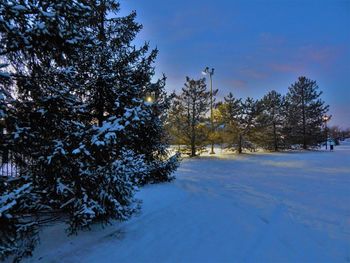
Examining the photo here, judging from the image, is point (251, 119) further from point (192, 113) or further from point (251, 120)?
point (192, 113)

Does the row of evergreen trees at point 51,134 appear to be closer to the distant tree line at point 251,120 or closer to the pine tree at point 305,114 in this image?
the distant tree line at point 251,120

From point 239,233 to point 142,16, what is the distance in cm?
757

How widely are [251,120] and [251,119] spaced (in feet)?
0.31

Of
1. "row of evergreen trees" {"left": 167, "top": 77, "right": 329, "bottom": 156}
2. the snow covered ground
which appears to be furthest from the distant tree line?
the snow covered ground

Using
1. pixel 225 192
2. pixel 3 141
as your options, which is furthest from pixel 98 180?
pixel 225 192

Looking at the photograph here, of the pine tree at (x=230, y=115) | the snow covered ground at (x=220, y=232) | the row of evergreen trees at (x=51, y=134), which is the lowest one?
the snow covered ground at (x=220, y=232)

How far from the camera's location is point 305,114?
29.4 m

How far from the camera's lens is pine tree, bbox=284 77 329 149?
28672mm

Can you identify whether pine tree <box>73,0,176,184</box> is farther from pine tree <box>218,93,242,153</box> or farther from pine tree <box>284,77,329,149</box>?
pine tree <box>284,77,329,149</box>

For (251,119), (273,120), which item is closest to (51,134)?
(251,119)

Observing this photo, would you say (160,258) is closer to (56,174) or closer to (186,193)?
(56,174)

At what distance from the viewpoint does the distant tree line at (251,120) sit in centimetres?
2066

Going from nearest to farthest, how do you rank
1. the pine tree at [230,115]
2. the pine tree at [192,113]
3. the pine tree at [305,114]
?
1. the pine tree at [192,113]
2. the pine tree at [230,115]
3. the pine tree at [305,114]

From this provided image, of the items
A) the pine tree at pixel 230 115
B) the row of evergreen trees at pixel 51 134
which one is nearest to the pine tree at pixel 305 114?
the pine tree at pixel 230 115
